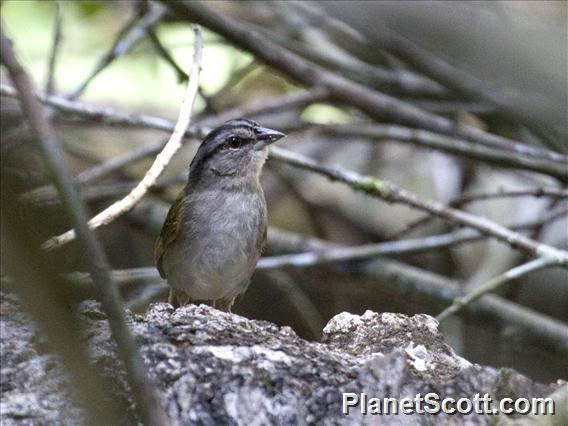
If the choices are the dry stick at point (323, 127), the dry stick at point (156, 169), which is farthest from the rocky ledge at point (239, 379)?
the dry stick at point (323, 127)

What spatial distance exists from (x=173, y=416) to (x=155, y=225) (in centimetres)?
507

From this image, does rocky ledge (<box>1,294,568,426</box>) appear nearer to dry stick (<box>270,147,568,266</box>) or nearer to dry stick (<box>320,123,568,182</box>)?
dry stick (<box>270,147,568,266</box>)

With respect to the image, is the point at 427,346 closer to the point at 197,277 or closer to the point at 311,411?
the point at 311,411

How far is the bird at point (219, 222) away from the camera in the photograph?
5203 millimetres

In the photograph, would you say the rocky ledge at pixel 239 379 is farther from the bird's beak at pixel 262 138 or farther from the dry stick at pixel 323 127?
the dry stick at pixel 323 127

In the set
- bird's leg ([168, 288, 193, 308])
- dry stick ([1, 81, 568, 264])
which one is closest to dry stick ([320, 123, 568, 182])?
dry stick ([1, 81, 568, 264])

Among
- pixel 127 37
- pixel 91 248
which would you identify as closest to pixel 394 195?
pixel 127 37

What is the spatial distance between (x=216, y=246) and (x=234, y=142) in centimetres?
64

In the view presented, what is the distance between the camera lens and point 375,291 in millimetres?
8352

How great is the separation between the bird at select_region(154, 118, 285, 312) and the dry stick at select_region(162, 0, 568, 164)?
0.68 meters

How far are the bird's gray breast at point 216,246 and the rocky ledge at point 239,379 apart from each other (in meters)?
2.42

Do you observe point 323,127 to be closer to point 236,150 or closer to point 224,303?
point 236,150

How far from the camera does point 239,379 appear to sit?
243cm

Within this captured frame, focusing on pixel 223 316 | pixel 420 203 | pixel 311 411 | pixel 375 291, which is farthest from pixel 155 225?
pixel 311 411
